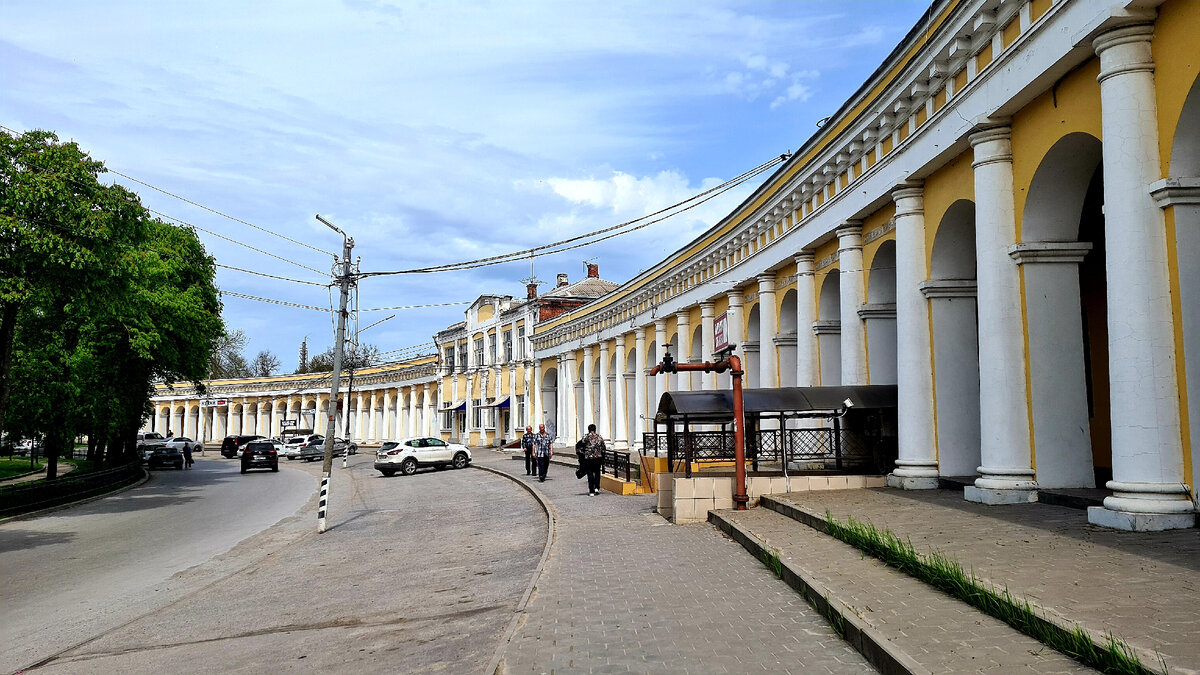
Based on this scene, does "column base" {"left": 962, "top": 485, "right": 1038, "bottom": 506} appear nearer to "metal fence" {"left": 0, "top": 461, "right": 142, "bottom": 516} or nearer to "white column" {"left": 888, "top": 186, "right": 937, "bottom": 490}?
"white column" {"left": 888, "top": 186, "right": 937, "bottom": 490}

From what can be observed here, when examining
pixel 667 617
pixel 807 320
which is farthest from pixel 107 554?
pixel 807 320

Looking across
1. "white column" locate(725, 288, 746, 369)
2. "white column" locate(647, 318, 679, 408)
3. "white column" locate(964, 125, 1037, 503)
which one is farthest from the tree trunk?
→ "white column" locate(647, 318, 679, 408)

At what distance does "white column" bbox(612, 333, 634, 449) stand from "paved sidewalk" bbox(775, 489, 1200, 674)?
23.1 metres

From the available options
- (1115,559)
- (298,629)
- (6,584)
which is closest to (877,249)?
(1115,559)

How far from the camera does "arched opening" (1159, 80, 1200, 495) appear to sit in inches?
323

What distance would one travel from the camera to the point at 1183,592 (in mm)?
5641

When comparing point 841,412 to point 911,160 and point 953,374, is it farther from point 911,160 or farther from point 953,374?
point 911,160

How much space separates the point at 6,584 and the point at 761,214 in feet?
55.9

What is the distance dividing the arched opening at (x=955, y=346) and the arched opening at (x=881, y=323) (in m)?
2.52

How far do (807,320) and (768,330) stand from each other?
248 cm

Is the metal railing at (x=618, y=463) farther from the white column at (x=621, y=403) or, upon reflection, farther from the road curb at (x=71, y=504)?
the road curb at (x=71, y=504)

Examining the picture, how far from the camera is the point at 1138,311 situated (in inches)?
333

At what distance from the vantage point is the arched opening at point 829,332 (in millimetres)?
18891

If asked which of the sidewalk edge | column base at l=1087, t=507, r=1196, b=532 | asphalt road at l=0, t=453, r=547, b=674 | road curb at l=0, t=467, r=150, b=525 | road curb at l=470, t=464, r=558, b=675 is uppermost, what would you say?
column base at l=1087, t=507, r=1196, b=532
